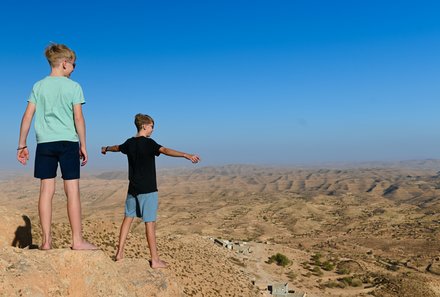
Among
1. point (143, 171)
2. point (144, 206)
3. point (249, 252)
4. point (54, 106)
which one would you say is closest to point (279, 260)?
point (249, 252)

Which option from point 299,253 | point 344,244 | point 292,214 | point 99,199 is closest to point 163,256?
point 299,253

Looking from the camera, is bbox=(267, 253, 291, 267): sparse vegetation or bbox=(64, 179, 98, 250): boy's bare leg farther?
bbox=(267, 253, 291, 267): sparse vegetation

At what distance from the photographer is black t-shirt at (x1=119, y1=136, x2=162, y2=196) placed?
6.63 metres

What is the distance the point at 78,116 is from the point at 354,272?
31025 mm

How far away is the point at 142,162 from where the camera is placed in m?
6.65

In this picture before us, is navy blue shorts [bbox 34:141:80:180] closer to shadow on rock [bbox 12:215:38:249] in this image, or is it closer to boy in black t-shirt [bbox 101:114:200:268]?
boy in black t-shirt [bbox 101:114:200:268]

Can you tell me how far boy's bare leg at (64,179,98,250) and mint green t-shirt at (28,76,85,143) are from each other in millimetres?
707

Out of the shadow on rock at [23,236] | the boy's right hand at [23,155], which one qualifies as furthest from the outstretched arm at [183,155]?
the shadow on rock at [23,236]

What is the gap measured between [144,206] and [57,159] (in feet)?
5.89

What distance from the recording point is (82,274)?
223 inches

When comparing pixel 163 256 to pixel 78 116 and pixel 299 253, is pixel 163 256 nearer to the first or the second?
pixel 78 116

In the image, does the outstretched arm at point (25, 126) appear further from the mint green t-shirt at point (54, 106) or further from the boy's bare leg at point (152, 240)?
the boy's bare leg at point (152, 240)

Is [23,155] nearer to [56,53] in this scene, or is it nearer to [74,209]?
[74,209]

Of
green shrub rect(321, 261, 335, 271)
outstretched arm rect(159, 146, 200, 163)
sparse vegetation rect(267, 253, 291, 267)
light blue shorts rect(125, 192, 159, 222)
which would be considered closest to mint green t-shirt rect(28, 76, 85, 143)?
outstretched arm rect(159, 146, 200, 163)
